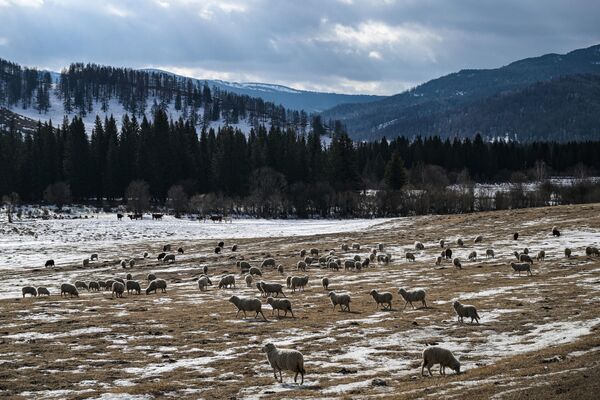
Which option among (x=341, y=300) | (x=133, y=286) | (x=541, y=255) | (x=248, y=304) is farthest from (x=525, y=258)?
(x=133, y=286)

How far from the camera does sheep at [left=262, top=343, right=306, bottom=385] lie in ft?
52.6

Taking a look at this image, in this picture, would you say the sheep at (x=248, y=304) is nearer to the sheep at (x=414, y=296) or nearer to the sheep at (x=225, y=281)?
the sheep at (x=414, y=296)

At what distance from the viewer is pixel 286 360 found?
1614 centimetres

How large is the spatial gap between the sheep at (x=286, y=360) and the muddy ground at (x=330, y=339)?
0.38 metres

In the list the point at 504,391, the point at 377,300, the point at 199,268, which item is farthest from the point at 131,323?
the point at 199,268

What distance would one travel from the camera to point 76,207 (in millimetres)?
105875

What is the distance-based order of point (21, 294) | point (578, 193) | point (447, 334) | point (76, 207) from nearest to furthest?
point (447, 334)
point (21, 294)
point (578, 193)
point (76, 207)

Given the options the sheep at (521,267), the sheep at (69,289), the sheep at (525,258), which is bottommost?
the sheep at (69,289)

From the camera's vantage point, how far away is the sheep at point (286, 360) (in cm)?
1605

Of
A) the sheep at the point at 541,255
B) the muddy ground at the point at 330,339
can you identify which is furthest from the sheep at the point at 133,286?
the sheep at the point at 541,255

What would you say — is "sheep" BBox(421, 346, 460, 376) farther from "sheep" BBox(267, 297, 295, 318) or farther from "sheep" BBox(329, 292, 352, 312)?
"sheep" BBox(329, 292, 352, 312)

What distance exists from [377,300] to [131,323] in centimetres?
1082

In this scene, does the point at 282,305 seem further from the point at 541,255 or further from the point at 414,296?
the point at 541,255

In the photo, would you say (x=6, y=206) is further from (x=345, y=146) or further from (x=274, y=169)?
(x=345, y=146)
